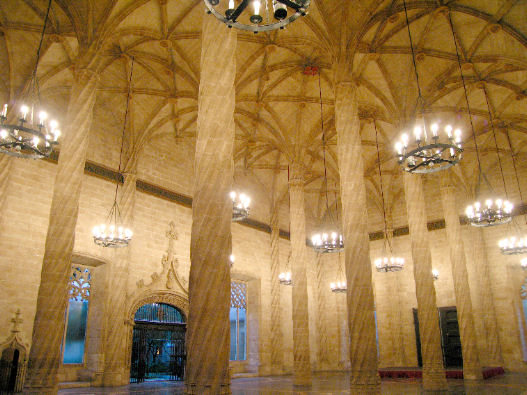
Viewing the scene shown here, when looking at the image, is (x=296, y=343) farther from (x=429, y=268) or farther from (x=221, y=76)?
(x=221, y=76)

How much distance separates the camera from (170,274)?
16922 millimetres

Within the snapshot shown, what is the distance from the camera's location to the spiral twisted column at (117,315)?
1395cm

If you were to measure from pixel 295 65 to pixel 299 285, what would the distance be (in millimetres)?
8039

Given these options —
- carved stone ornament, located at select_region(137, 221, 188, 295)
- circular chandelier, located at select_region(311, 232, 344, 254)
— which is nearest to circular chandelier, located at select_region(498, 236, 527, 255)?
circular chandelier, located at select_region(311, 232, 344, 254)

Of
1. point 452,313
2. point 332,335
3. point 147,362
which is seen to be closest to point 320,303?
point 332,335

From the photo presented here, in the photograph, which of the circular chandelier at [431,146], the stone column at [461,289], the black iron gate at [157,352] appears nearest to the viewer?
the circular chandelier at [431,146]

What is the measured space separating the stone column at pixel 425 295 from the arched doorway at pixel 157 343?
939 centimetres

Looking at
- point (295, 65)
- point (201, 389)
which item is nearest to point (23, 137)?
point (201, 389)

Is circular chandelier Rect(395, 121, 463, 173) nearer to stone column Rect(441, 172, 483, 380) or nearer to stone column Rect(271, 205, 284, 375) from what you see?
stone column Rect(441, 172, 483, 380)

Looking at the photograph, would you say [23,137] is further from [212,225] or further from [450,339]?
[450,339]

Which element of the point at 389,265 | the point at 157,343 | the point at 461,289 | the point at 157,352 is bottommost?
the point at 157,352

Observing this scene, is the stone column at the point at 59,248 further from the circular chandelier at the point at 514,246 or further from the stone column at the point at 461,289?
the circular chandelier at the point at 514,246

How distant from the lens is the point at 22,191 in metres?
13.0

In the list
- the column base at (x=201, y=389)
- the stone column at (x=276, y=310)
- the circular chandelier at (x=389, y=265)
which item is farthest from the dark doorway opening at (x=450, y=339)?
the column base at (x=201, y=389)
